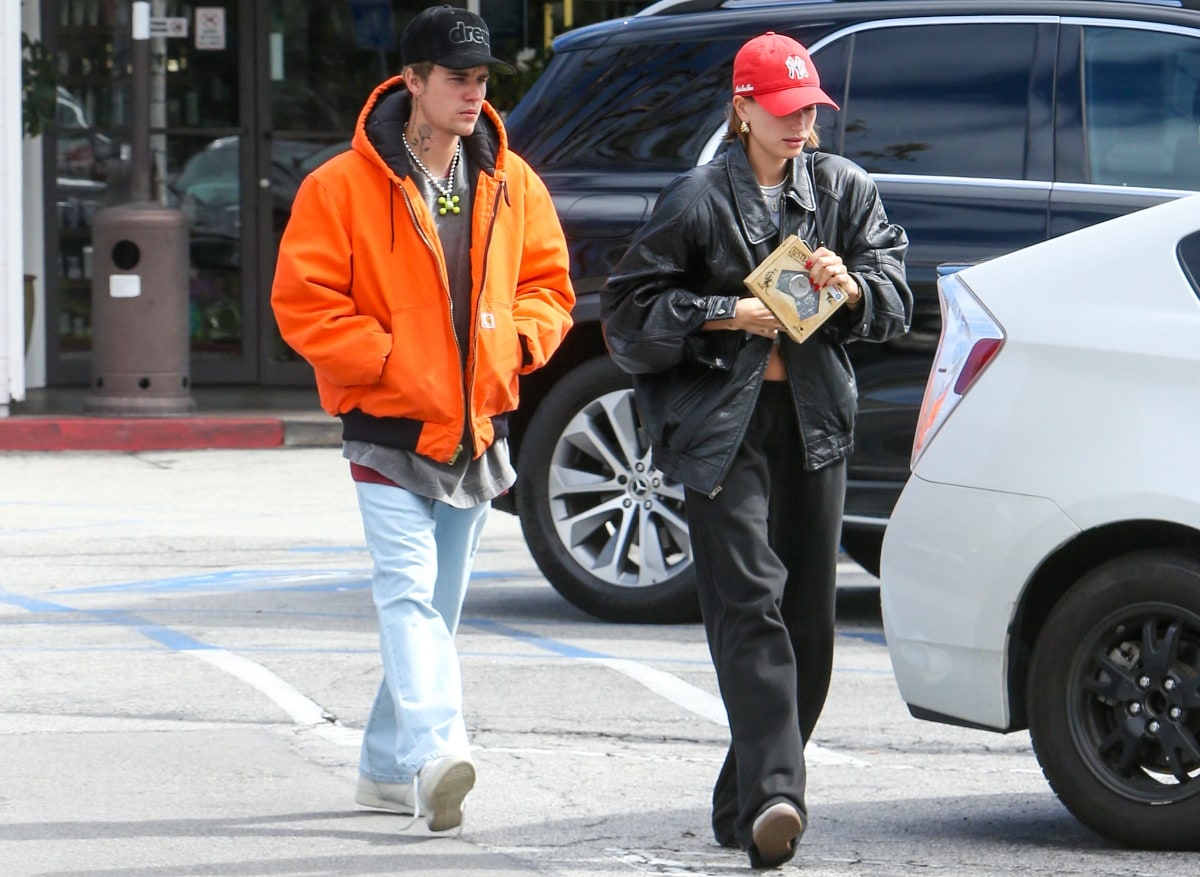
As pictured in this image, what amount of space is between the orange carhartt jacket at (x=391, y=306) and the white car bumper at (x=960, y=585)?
0.95 meters

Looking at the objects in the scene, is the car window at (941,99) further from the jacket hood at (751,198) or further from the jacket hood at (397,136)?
the jacket hood at (751,198)

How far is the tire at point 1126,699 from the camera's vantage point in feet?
15.5

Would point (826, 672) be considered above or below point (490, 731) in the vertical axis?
above

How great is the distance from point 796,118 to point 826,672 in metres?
1.19

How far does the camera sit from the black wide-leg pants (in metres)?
4.71

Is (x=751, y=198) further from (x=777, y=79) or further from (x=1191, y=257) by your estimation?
(x=1191, y=257)

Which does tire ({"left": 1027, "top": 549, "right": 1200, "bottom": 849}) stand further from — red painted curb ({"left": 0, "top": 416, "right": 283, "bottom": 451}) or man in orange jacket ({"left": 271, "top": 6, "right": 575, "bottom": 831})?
red painted curb ({"left": 0, "top": 416, "right": 283, "bottom": 451})

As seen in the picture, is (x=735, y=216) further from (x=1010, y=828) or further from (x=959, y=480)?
(x=1010, y=828)

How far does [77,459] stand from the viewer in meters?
12.8

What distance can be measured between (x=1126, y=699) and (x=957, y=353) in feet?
2.76

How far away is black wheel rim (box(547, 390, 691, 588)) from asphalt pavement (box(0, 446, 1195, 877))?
0.22 metres

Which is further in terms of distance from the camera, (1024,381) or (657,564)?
(657,564)

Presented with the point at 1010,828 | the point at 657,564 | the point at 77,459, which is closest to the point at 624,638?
the point at 657,564

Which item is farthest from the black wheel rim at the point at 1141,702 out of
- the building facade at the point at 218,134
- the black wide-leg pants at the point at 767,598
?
the building facade at the point at 218,134
